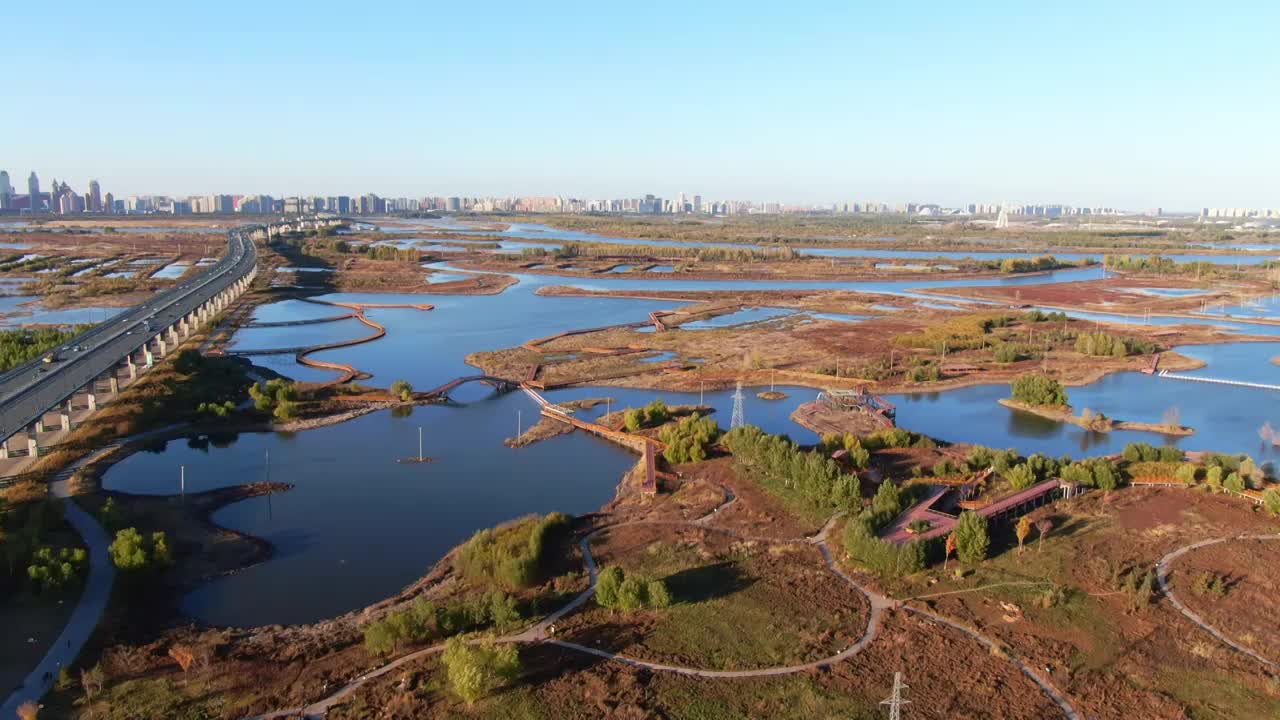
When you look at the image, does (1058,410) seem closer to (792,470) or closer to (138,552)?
(792,470)

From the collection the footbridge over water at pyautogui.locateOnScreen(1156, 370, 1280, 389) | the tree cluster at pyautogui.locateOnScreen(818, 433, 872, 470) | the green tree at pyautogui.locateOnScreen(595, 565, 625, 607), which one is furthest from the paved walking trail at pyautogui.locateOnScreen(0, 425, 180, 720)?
the footbridge over water at pyautogui.locateOnScreen(1156, 370, 1280, 389)

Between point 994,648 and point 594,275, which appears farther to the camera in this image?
point 594,275

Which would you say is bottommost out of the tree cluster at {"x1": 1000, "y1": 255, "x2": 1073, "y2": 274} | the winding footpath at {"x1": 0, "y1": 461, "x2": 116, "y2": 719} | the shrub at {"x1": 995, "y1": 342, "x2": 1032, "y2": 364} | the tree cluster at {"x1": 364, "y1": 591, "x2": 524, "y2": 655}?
the winding footpath at {"x1": 0, "y1": 461, "x2": 116, "y2": 719}

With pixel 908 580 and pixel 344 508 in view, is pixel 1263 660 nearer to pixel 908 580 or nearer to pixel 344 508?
pixel 908 580

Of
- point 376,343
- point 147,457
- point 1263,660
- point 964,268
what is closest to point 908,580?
point 1263,660

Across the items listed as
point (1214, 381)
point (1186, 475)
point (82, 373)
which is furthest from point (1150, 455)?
point (82, 373)

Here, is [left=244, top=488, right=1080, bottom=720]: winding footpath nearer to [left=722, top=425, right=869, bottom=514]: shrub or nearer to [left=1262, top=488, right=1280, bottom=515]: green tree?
[left=722, top=425, right=869, bottom=514]: shrub
